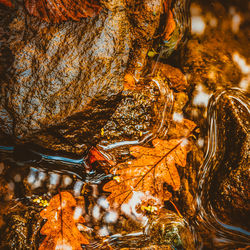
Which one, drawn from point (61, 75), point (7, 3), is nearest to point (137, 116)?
point (61, 75)

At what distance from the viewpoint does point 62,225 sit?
2242mm

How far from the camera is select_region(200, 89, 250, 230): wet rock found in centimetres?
227

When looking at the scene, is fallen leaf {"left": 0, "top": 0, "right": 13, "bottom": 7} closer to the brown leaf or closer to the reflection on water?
the brown leaf

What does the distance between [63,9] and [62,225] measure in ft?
8.12

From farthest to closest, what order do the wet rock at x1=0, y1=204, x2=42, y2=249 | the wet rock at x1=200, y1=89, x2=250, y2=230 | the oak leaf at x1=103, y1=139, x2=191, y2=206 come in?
1. the oak leaf at x1=103, y1=139, x2=191, y2=206
2. the wet rock at x1=200, y1=89, x2=250, y2=230
3. the wet rock at x1=0, y1=204, x2=42, y2=249

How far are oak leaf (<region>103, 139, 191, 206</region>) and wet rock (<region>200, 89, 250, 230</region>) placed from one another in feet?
1.39

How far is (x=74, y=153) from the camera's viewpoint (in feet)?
8.00

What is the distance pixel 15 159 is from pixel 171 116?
7.29 feet

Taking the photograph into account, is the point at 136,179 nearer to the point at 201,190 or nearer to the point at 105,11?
the point at 201,190

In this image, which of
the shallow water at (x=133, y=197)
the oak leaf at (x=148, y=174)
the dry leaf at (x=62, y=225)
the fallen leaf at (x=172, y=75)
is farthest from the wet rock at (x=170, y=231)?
the fallen leaf at (x=172, y=75)

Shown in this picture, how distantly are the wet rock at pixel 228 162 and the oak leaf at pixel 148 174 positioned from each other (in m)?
0.42

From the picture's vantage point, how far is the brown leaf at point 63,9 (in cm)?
215

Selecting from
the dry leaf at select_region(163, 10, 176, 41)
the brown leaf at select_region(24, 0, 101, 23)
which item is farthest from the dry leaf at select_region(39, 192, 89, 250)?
the dry leaf at select_region(163, 10, 176, 41)

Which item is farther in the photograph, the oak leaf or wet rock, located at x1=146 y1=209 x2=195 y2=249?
the oak leaf
